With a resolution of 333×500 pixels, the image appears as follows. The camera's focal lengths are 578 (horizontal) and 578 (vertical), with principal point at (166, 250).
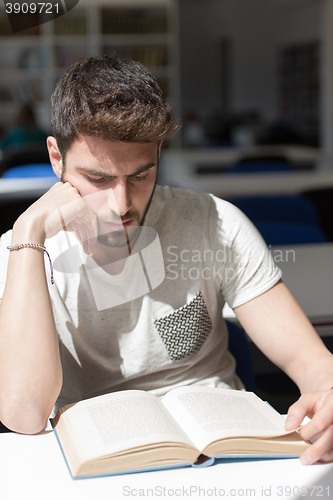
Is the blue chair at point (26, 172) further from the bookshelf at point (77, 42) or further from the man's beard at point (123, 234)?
the bookshelf at point (77, 42)

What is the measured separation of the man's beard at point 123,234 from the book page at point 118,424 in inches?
12.4

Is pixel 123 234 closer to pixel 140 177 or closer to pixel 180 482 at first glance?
pixel 140 177

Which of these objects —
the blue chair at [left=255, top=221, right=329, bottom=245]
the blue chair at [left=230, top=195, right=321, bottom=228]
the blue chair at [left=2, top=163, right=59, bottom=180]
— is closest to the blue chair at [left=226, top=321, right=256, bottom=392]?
the blue chair at [left=255, top=221, right=329, bottom=245]

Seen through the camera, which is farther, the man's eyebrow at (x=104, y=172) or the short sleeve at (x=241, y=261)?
the short sleeve at (x=241, y=261)

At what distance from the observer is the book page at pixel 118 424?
84cm

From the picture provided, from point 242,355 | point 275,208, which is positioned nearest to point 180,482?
→ point 242,355

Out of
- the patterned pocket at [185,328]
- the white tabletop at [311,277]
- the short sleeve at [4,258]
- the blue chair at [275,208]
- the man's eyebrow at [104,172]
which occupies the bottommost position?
the white tabletop at [311,277]

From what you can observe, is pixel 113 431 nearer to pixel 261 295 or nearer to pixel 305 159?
pixel 261 295

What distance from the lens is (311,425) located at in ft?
2.92

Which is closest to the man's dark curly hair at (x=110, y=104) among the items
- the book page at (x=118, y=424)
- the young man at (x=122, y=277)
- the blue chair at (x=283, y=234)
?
the young man at (x=122, y=277)

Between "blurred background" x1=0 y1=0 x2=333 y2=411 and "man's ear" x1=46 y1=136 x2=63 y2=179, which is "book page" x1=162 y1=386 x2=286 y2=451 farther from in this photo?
"man's ear" x1=46 y1=136 x2=63 y2=179

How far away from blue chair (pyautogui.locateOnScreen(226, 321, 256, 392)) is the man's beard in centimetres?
39

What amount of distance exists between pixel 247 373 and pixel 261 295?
10.6 inches

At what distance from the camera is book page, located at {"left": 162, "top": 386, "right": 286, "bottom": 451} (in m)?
0.87
